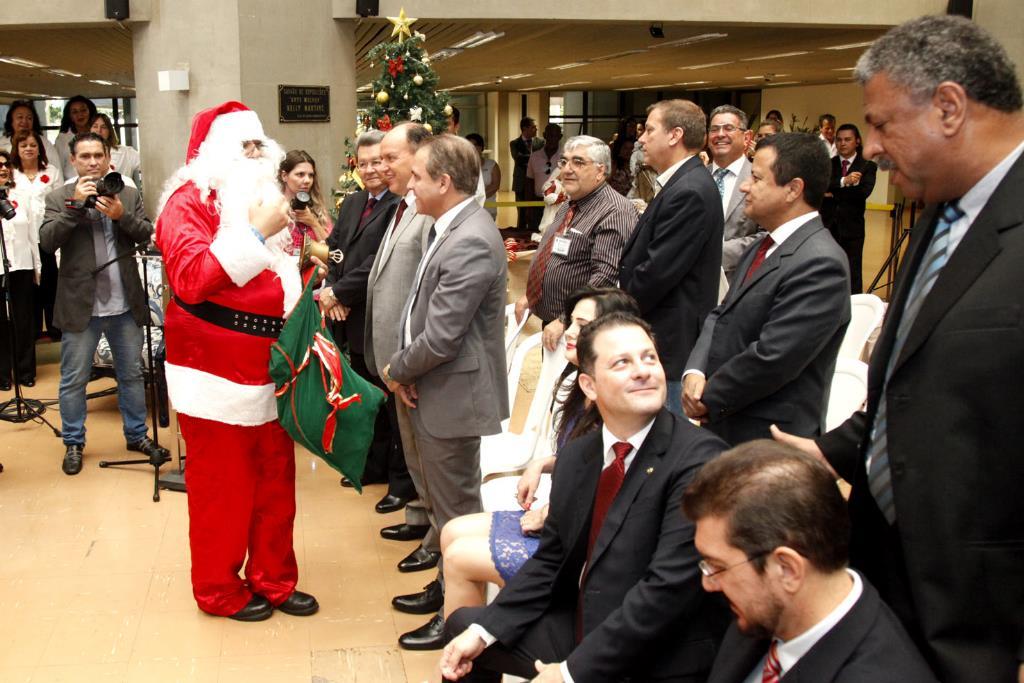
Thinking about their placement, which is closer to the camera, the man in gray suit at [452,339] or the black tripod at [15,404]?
the man in gray suit at [452,339]

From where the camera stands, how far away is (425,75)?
6.17m

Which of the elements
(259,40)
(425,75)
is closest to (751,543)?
(425,75)

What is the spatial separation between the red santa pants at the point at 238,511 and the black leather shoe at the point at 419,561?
1.58 ft

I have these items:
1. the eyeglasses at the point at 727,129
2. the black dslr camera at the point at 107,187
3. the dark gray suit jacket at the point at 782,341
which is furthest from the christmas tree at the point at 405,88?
the dark gray suit jacket at the point at 782,341

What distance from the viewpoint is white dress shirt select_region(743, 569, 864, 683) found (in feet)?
5.20

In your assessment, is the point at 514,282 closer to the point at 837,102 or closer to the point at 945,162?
the point at 945,162

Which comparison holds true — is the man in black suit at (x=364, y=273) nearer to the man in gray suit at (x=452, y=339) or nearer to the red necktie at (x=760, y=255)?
the man in gray suit at (x=452, y=339)

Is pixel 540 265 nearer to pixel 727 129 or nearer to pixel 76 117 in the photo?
pixel 727 129

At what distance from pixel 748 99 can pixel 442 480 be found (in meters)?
28.4

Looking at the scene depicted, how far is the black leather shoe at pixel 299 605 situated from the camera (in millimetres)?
3740

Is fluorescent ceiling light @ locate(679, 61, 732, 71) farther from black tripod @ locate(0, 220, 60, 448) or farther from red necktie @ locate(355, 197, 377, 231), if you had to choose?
black tripod @ locate(0, 220, 60, 448)

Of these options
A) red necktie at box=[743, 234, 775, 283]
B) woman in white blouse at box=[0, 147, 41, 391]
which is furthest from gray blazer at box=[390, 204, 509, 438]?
woman in white blouse at box=[0, 147, 41, 391]

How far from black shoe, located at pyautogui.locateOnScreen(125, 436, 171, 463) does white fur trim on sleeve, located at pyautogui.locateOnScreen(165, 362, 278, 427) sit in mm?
1875

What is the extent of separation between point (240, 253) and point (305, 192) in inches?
64.3
